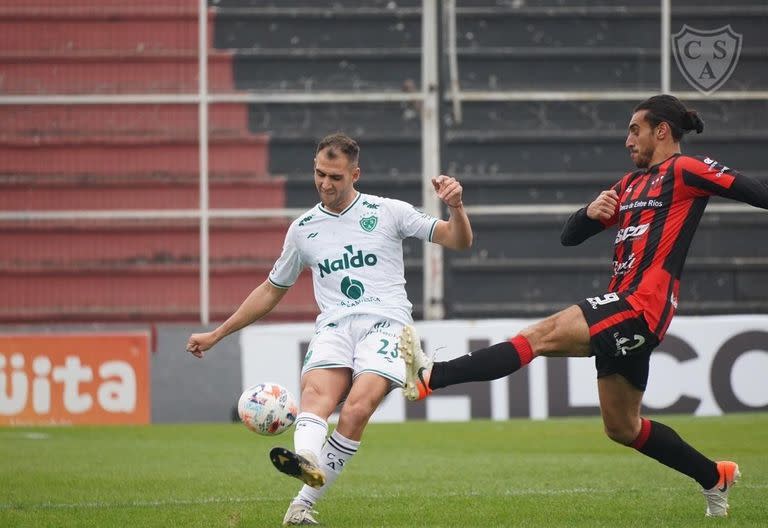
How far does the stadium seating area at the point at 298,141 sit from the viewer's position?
1873 centimetres

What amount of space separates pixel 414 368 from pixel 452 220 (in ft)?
2.77

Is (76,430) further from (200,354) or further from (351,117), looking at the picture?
(200,354)

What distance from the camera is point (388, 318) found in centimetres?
729

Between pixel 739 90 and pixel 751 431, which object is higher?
pixel 739 90

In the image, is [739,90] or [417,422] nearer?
[417,422]

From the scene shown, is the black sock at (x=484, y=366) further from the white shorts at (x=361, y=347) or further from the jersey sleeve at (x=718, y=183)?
the jersey sleeve at (x=718, y=183)

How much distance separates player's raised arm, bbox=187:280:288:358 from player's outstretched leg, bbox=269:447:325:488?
4.08 feet

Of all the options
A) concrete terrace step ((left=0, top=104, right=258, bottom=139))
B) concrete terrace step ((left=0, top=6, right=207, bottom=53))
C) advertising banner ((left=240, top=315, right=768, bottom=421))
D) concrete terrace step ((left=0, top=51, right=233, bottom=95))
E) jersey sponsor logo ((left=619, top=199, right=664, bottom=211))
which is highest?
concrete terrace step ((left=0, top=6, right=207, bottom=53))

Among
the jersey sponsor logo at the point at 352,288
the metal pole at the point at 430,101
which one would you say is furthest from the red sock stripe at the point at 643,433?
the metal pole at the point at 430,101

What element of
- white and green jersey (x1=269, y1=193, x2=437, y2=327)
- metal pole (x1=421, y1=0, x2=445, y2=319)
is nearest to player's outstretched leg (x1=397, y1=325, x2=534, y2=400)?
white and green jersey (x1=269, y1=193, x2=437, y2=327)

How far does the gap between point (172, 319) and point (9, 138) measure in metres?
3.41

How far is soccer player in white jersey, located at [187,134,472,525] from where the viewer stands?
703 cm

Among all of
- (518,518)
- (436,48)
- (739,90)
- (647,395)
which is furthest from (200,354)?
(739,90)

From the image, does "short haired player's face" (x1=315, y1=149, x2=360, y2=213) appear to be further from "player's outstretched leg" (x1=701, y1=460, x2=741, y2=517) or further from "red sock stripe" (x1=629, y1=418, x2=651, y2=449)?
"player's outstretched leg" (x1=701, y1=460, x2=741, y2=517)
